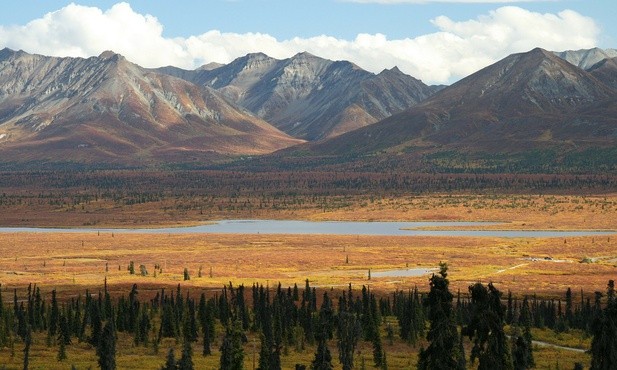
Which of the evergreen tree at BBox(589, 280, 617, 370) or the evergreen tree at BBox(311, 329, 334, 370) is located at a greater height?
the evergreen tree at BBox(589, 280, 617, 370)

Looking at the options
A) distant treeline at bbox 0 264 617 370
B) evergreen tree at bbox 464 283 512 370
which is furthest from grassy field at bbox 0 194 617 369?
evergreen tree at bbox 464 283 512 370

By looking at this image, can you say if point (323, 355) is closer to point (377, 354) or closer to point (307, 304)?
point (377, 354)

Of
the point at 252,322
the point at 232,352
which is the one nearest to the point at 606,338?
the point at 232,352

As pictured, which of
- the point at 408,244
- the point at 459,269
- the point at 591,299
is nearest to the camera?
the point at 591,299

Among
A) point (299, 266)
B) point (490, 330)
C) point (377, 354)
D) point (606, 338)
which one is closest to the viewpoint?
point (490, 330)

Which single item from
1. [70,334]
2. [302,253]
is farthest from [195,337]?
[302,253]

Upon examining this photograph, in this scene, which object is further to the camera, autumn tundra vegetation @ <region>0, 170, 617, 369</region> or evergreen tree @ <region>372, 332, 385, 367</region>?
evergreen tree @ <region>372, 332, 385, 367</region>

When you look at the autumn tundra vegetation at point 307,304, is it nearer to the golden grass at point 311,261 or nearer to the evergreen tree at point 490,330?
the evergreen tree at point 490,330

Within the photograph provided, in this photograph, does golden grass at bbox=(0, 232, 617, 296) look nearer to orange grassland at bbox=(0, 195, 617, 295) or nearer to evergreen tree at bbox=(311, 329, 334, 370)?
orange grassland at bbox=(0, 195, 617, 295)

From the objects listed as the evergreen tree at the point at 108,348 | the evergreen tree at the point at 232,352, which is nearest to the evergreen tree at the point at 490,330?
the evergreen tree at the point at 232,352

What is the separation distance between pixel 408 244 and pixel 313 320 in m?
92.6

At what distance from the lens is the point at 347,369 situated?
202 ft

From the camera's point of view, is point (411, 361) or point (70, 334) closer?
point (411, 361)

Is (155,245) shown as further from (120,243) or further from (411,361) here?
(411,361)
